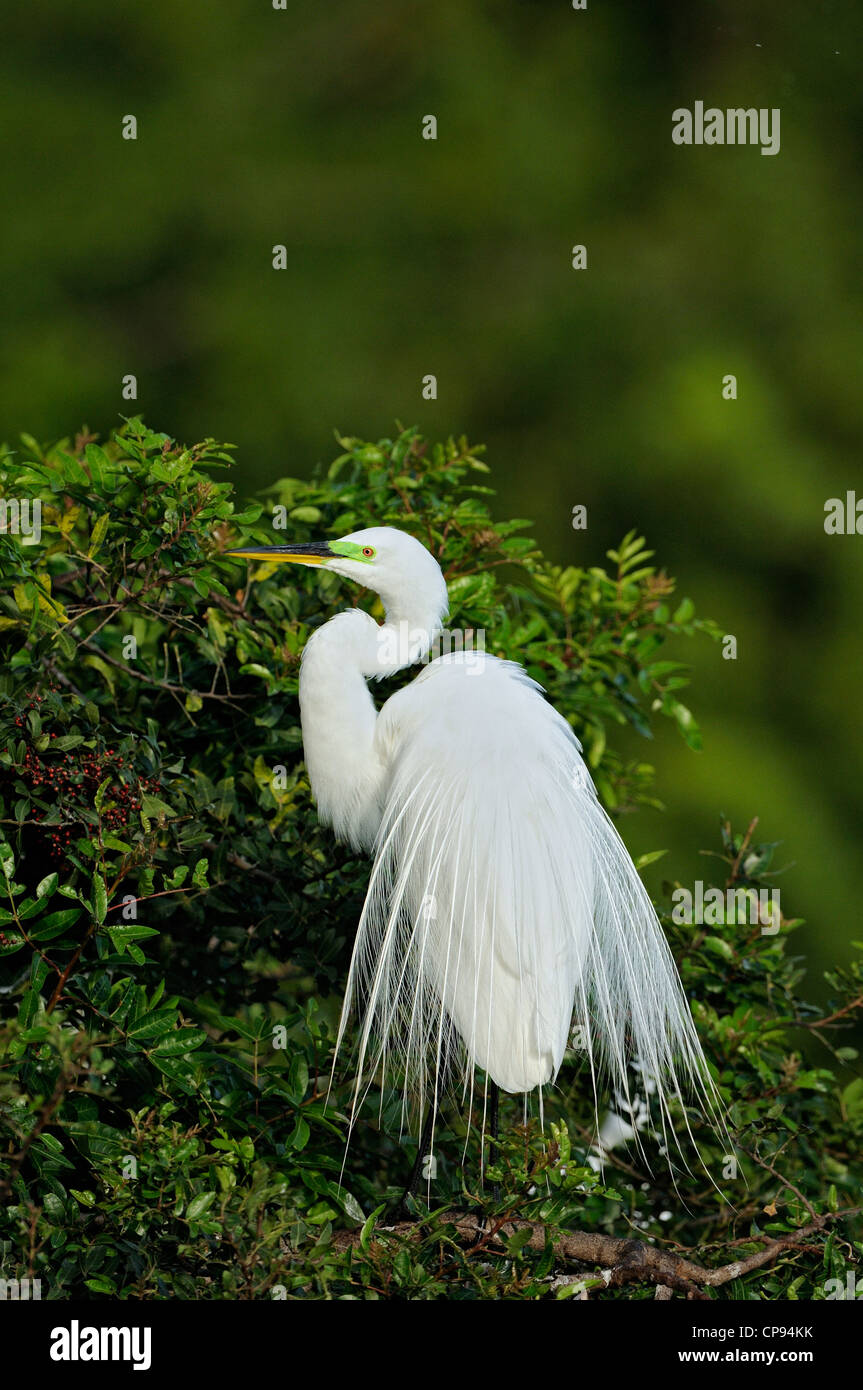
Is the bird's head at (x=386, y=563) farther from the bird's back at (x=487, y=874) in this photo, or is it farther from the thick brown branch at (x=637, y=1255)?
the thick brown branch at (x=637, y=1255)

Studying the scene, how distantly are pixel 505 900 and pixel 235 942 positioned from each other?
40cm

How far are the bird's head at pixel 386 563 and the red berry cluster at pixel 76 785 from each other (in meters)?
0.38

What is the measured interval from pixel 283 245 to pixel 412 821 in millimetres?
3895

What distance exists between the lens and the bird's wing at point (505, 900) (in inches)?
70.4

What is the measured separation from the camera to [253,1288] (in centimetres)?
127

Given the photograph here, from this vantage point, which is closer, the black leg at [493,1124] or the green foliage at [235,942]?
the green foliage at [235,942]

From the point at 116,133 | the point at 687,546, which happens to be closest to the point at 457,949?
the point at 687,546
